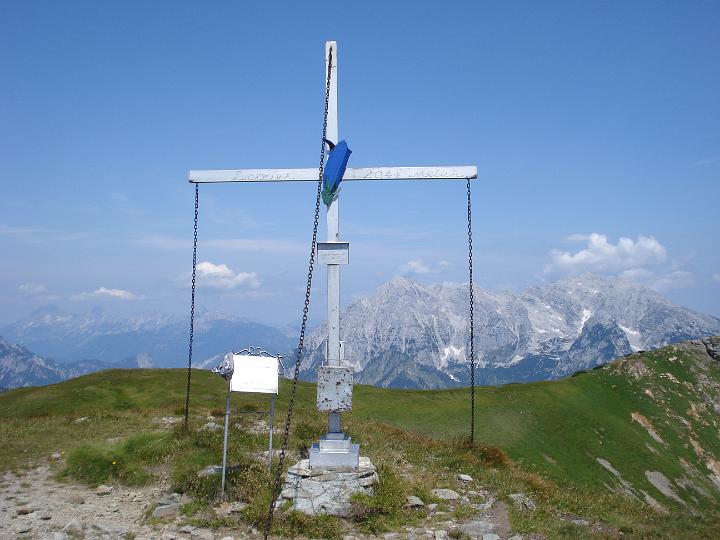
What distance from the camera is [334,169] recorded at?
48.1 ft

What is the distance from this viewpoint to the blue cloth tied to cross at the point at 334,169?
14648mm

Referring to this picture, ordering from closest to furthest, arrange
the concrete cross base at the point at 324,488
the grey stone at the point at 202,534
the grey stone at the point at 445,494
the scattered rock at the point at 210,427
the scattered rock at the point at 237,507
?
1. the grey stone at the point at 202,534
2. the concrete cross base at the point at 324,488
3. the scattered rock at the point at 237,507
4. the grey stone at the point at 445,494
5. the scattered rock at the point at 210,427

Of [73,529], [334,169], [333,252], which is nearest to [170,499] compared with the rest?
[73,529]

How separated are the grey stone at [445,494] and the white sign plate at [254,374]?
19.0ft

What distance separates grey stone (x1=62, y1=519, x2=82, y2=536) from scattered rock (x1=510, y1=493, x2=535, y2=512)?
11.8 m

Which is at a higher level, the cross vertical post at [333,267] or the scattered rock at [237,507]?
the cross vertical post at [333,267]

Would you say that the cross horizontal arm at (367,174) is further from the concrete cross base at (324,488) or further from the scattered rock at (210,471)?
the scattered rock at (210,471)

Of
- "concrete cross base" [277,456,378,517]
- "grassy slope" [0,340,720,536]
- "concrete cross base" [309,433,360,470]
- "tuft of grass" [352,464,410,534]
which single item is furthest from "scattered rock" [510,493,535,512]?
"grassy slope" [0,340,720,536]

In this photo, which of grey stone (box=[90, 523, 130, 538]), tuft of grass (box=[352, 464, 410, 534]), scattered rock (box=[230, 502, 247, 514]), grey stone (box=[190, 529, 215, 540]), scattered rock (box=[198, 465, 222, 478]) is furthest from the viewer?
scattered rock (box=[198, 465, 222, 478])

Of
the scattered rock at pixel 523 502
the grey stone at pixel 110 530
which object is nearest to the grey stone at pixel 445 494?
the scattered rock at pixel 523 502

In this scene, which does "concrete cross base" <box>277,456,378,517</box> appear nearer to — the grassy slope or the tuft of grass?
the tuft of grass

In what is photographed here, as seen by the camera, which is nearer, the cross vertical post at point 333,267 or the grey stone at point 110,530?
the grey stone at point 110,530

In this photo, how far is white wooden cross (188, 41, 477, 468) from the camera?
48.5 feet

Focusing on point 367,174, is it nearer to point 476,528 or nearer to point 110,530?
point 476,528
